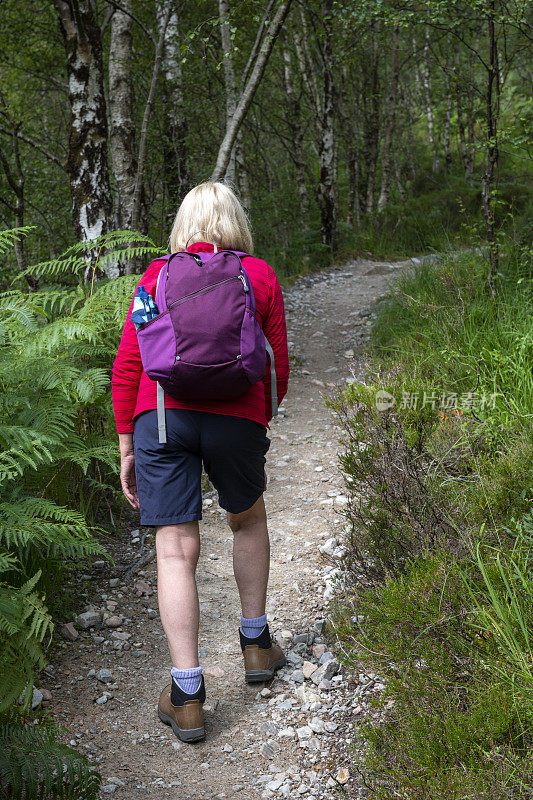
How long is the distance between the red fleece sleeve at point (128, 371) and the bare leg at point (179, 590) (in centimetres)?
51

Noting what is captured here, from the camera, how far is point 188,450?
2.72 m

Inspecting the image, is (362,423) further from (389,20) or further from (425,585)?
(389,20)

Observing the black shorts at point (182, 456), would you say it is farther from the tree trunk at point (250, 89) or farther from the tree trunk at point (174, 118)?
the tree trunk at point (174, 118)

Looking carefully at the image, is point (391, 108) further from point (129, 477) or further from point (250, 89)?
point (129, 477)

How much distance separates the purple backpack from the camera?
8.15 feet

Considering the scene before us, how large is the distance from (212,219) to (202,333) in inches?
24.1

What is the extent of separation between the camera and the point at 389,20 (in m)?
7.72

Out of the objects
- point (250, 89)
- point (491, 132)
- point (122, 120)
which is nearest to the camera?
point (491, 132)

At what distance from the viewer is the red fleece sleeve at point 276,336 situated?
287cm

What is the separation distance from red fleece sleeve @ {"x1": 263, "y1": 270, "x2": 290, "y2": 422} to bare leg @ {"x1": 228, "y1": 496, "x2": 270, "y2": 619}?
481 millimetres

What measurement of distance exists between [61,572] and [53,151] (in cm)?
1257

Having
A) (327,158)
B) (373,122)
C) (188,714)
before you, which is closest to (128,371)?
(188,714)

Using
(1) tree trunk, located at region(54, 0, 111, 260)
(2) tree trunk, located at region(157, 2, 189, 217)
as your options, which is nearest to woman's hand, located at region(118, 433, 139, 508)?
(1) tree trunk, located at region(54, 0, 111, 260)

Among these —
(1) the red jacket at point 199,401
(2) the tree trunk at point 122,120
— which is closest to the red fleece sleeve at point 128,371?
(1) the red jacket at point 199,401
